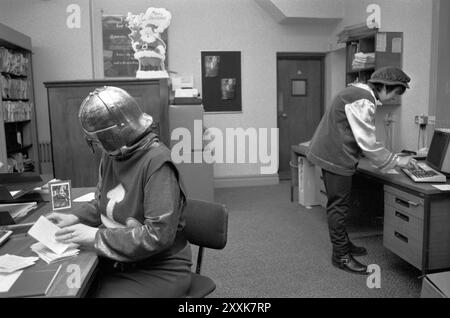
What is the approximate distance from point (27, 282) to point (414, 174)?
230 centimetres

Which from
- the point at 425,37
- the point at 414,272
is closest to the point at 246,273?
the point at 414,272

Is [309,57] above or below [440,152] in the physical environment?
above

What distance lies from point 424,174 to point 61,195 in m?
2.18

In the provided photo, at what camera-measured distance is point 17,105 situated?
438cm

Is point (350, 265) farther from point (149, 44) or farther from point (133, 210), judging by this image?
point (149, 44)

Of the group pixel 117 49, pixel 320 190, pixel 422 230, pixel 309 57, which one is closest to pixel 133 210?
pixel 422 230

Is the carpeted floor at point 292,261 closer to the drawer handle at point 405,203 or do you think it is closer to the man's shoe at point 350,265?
the man's shoe at point 350,265

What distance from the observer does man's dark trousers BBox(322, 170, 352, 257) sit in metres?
2.70

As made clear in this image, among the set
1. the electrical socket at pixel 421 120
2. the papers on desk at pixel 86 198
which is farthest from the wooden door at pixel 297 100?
the papers on desk at pixel 86 198

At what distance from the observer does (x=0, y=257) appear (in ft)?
4.23

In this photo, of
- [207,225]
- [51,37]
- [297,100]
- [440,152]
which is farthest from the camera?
[297,100]

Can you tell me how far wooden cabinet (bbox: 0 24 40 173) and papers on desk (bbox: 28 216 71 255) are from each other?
279 centimetres

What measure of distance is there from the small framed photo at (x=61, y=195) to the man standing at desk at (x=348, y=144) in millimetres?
1677
